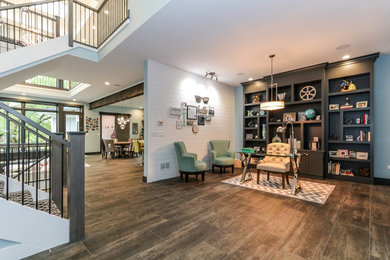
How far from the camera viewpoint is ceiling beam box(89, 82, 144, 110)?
6.22m

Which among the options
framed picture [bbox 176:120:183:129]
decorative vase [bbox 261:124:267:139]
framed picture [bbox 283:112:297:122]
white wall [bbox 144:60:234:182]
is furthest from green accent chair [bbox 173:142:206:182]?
framed picture [bbox 283:112:297:122]

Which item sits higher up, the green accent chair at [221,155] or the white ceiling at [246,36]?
the white ceiling at [246,36]

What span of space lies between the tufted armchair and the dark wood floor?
603mm

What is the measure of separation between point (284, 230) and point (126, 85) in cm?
650

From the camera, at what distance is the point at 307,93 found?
17.4ft

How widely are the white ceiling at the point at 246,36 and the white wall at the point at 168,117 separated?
37cm

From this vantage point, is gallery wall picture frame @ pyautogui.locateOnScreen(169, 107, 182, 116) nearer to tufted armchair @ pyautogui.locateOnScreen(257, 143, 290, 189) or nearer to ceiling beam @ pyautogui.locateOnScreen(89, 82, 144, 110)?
ceiling beam @ pyautogui.locateOnScreen(89, 82, 144, 110)

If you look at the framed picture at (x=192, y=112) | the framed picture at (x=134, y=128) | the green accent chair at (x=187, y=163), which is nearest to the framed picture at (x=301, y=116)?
the framed picture at (x=192, y=112)

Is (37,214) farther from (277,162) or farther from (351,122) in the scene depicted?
(351,122)

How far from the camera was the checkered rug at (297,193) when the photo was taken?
3389 mm

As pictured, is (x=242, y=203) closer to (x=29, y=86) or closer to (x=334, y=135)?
(x=334, y=135)

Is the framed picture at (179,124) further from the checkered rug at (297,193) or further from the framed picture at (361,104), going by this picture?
the framed picture at (361,104)

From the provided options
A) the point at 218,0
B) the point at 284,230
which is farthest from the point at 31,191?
the point at 218,0

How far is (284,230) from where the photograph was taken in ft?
7.39
